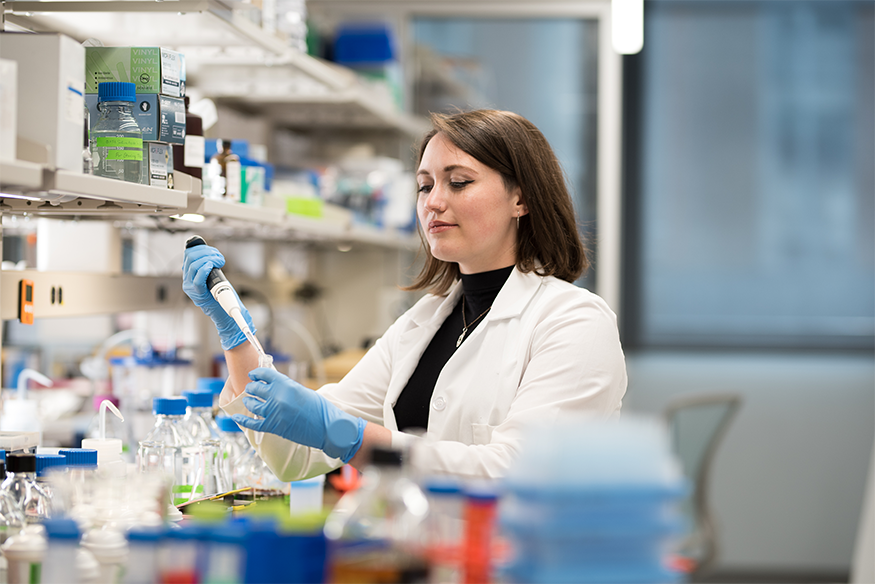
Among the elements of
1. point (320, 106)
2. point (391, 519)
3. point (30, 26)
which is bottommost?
point (391, 519)

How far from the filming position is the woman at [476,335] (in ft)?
5.23

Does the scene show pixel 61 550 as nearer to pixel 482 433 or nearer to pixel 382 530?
pixel 382 530

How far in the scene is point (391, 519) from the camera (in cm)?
96

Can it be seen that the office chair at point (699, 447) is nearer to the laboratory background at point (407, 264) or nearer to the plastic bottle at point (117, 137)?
the laboratory background at point (407, 264)

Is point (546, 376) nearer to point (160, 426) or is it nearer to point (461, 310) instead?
point (461, 310)

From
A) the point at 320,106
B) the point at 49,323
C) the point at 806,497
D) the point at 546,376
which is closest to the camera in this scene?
the point at 546,376

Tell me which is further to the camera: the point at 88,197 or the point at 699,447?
the point at 699,447

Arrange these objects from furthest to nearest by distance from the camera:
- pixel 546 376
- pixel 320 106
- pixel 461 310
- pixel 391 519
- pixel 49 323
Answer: pixel 320 106 < pixel 49 323 < pixel 461 310 < pixel 546 376 < pixel 391 519

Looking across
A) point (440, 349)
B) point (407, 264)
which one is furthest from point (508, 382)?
point (407, 264)

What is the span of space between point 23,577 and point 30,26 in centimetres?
120

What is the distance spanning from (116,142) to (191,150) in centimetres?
23

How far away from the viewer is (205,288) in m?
1.66

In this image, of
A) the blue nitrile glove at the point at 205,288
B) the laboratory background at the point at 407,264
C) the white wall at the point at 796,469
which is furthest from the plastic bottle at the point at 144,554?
the white wall at the point at 796,469

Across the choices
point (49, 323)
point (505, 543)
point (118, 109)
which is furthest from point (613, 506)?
point (49, 323)
